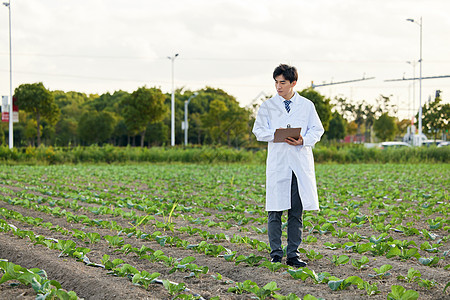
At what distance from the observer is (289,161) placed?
4602 mm

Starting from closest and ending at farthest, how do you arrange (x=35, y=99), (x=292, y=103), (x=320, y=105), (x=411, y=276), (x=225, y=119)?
(x=411, y=276), (x=292, y=103), (x=35, y=99), (x=320, y=105), (x=225, y=119)

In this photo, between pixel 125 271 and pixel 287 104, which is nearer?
pixel 125 271

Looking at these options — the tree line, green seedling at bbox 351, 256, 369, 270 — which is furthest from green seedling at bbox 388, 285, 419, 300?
the tree line

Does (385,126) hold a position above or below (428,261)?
above

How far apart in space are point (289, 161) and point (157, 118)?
126 ft

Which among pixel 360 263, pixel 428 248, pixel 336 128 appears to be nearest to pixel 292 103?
pixel 360 263

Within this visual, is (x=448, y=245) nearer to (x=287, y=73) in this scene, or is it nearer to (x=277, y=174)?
(x=277, y=174)

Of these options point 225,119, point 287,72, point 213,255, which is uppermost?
point 225,119

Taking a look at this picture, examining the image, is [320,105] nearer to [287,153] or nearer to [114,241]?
[114,241]

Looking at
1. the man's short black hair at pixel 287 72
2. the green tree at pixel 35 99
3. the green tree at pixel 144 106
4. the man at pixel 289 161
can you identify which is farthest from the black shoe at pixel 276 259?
the green tree at pixel 144 106

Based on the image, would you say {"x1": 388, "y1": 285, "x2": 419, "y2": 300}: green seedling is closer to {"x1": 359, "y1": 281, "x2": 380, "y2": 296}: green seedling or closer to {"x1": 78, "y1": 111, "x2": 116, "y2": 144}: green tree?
{"x1": 359, "y1": 281, "x2": 380, "y2": 296}: green seedling

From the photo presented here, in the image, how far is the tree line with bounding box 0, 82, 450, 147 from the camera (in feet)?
129

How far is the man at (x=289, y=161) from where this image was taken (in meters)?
4.56

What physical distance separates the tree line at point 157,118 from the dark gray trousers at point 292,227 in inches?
1047
